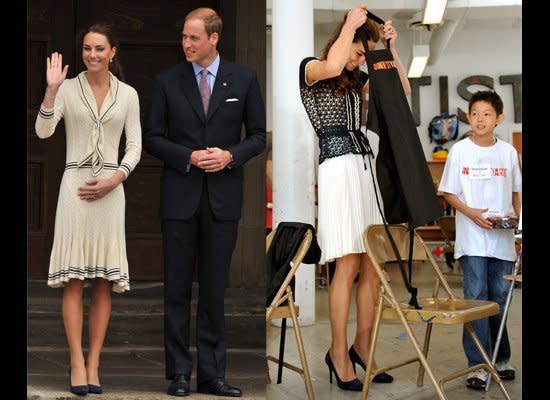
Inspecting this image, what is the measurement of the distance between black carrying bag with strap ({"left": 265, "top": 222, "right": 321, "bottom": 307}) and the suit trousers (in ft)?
3.23

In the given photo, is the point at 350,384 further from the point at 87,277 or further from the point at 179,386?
the point at 87,277

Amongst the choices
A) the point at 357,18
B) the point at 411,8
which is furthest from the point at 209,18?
the point at 411,8

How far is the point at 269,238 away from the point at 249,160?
134 cm

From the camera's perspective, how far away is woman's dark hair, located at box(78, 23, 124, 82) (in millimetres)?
2662

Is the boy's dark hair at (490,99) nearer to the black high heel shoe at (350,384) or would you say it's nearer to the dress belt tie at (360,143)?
the dress belt tie at (360,143)

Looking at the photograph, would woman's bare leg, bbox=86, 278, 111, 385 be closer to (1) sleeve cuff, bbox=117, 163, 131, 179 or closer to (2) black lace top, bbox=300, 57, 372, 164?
(1) sleeve cuff, bbox=117, 163, 131, 179

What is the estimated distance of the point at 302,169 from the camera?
579cm

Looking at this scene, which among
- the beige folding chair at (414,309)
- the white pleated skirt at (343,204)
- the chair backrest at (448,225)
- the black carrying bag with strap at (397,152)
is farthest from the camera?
the chair backrest at (448,225)

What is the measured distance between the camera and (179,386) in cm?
268

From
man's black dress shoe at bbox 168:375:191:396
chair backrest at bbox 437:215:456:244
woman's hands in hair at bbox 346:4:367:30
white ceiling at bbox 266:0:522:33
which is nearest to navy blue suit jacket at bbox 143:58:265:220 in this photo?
man's black dress shoe at bbox 168:375:191:396

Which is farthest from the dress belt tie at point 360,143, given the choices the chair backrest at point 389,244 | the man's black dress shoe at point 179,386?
the man's black dress shoe at point 179,386

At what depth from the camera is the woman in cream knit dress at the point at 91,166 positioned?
8.81ft

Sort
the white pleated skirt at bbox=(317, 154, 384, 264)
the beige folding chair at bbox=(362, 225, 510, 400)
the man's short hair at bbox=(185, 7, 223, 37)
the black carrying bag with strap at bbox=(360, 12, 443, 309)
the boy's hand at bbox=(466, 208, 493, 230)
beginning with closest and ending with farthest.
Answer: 1. the man's short hair at bbox=(185, 7, 223, 37)
2. the beige folding chair at bbox=(362, 225, 510, 400)
3. the black carrying bag with strap at bbox=(360, 12, 443, 309)
4. the white pleated skirt at bbox=(317, 154, 384, 264)
5. the boy's hand at bbox=(466, 208, 493, 230)

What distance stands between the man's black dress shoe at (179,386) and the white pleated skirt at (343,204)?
1.36m
